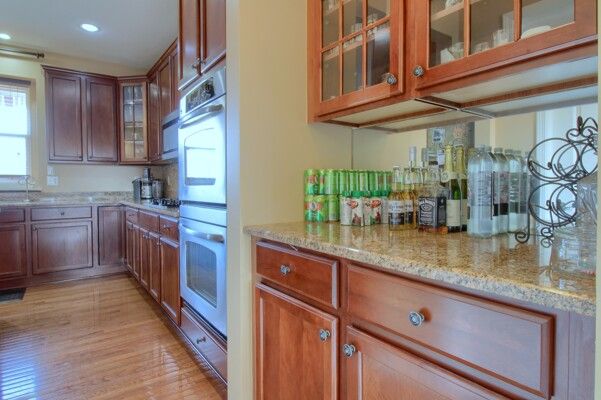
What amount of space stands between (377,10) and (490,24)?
0.43m

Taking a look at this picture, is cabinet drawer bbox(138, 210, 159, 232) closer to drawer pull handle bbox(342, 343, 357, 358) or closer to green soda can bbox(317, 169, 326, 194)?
green soda can bbox(317, 169, 326, 194)

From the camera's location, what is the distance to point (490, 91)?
1.10 metres

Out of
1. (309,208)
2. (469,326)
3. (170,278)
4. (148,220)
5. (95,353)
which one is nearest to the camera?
(469,326)

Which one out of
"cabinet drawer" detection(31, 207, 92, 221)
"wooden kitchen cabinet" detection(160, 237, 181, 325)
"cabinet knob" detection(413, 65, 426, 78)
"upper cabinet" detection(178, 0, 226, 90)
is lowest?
"wooden kitchen cabinet" detection(160, 237, 181, 325)

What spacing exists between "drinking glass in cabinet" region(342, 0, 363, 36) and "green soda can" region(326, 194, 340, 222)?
672 mm

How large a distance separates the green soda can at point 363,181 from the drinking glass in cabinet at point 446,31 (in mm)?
602

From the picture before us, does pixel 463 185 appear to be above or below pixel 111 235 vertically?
above

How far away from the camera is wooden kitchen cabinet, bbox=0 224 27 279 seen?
338cm

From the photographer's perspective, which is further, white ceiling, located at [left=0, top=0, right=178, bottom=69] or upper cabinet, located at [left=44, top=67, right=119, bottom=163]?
upper cabinet, located at [left=44, top=67, right=119, bottom=163]

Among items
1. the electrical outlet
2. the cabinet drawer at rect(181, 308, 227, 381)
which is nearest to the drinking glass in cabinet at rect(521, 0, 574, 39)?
the cabinet drawer at rect(181, 308, 227, 381)

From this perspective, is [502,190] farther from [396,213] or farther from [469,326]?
[469,326]

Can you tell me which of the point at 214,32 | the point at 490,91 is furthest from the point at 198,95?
the point at 490,91

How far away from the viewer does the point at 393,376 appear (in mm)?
830

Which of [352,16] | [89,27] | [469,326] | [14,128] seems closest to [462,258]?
[469,326]
